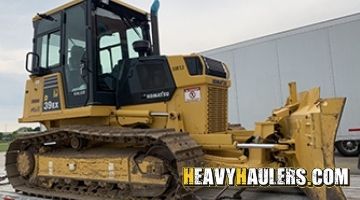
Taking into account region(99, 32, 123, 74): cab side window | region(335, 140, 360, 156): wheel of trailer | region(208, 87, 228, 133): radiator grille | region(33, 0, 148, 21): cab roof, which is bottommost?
region(335, 140, 360, 156): wheel of trailer

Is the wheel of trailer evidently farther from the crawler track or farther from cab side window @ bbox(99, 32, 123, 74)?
the crawler track

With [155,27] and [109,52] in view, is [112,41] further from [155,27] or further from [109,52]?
[155,27]

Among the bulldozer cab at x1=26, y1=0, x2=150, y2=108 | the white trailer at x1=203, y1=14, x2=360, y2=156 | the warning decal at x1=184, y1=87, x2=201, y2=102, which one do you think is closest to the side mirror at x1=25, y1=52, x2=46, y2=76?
the bulldozer cab at x1=26, y1=0, x2=150, y2=108

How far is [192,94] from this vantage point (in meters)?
5.15

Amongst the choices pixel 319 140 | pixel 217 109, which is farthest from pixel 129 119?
pixel 319 140

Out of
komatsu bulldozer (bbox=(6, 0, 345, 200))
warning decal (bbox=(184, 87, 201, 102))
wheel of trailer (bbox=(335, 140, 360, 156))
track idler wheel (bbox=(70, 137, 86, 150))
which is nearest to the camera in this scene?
komatsu bulldozer (bbox=(6, 0, 345, 200))

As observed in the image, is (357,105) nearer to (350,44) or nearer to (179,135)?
(350,44)

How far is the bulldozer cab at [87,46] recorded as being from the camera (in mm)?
5613

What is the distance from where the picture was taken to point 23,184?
247 inches

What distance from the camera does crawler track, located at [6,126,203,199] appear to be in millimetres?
4398

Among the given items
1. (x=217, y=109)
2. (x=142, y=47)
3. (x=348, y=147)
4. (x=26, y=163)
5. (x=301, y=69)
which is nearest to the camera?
(x=217, y=109)

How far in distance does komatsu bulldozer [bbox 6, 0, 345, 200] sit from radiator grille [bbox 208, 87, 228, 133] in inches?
0.6

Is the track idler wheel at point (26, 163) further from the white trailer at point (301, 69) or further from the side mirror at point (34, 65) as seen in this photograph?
the white trailer at point (301, 69)

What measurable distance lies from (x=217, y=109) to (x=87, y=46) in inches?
85.9
